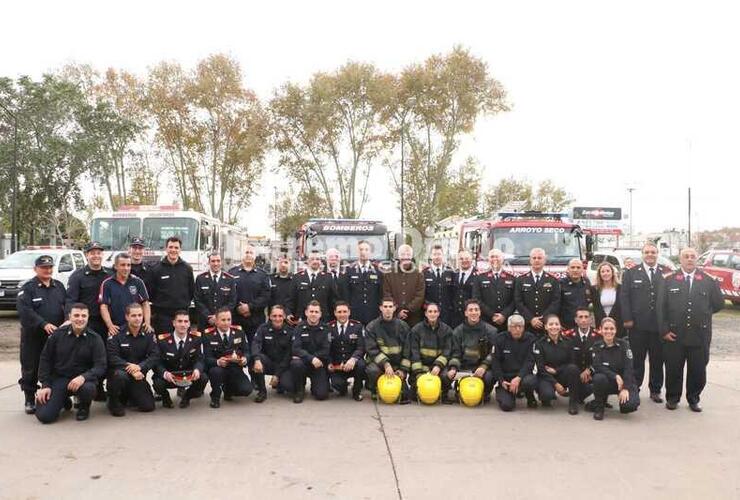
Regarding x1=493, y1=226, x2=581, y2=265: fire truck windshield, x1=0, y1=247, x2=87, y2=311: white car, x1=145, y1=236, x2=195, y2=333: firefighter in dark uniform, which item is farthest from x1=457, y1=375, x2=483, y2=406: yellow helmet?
x1=0, y1=247, x2=87, y2=311: white car

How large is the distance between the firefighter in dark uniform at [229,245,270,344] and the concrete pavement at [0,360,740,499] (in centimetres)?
159

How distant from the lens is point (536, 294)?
8766 millimetres

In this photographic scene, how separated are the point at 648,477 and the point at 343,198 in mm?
31350

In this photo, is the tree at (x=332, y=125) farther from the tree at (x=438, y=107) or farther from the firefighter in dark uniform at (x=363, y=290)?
the firefighter in dark uniform at (x=363, y=290)

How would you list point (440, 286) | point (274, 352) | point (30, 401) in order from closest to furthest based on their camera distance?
point (30, 401) → point (274, 352) → point (440, 286)

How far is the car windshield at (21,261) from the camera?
662 inches

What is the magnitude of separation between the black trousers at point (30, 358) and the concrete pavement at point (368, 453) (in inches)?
12.2

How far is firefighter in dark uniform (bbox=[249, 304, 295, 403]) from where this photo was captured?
808cm

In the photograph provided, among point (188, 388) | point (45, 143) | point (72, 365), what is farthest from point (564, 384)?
point (45, 143)

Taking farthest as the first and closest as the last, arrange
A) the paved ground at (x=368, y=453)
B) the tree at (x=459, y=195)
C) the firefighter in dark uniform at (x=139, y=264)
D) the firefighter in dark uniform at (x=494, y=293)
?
the tree at (x=459, y=195), the firefighter in dark uniform at (x=494, y=293), the firefighter in dark uniform at (x=139, y=264), the paved ground at (x=368, y=453)

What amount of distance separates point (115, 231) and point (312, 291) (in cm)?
839

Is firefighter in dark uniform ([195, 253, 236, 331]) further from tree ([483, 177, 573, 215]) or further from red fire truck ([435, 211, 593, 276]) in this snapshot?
tree ([483, 177, 573, 215])

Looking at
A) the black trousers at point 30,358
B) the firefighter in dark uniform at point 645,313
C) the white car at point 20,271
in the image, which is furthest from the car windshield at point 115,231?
the firefighter in dark uniform at point 645,313

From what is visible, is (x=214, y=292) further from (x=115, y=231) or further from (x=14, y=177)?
(x=14, y=177)
